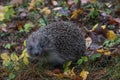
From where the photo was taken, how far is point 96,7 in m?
6.85

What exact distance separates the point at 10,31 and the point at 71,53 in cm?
170

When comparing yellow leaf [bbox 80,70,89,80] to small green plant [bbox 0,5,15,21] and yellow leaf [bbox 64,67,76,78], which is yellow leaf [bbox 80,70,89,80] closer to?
yellow leaf [bbox 64,67,76,78]

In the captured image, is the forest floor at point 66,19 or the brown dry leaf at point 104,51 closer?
the forest floor at point 66,19

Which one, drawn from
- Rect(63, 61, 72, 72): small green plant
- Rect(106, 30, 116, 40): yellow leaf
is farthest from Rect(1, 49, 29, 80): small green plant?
Rect(106, 30, 116, 40): yellow leaf

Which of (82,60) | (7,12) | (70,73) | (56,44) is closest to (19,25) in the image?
(7,12)

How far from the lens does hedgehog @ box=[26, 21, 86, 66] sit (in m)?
5.05

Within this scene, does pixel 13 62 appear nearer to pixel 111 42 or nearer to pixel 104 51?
pixel 104 51

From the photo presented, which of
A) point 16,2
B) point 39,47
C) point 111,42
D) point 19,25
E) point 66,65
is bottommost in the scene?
point 66,65

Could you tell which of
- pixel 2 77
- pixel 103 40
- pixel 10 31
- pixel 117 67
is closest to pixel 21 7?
pixel 10 31

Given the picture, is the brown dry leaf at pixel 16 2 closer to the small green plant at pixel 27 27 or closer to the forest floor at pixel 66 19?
the forest floor at pixel 66 19

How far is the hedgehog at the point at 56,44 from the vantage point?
505 centimetres

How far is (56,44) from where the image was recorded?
16.8ft

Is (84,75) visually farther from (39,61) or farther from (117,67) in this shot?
(39,61)

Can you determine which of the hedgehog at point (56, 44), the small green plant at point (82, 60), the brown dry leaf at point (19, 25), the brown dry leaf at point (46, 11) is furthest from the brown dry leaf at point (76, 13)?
the small green plant at point (82, 60)
